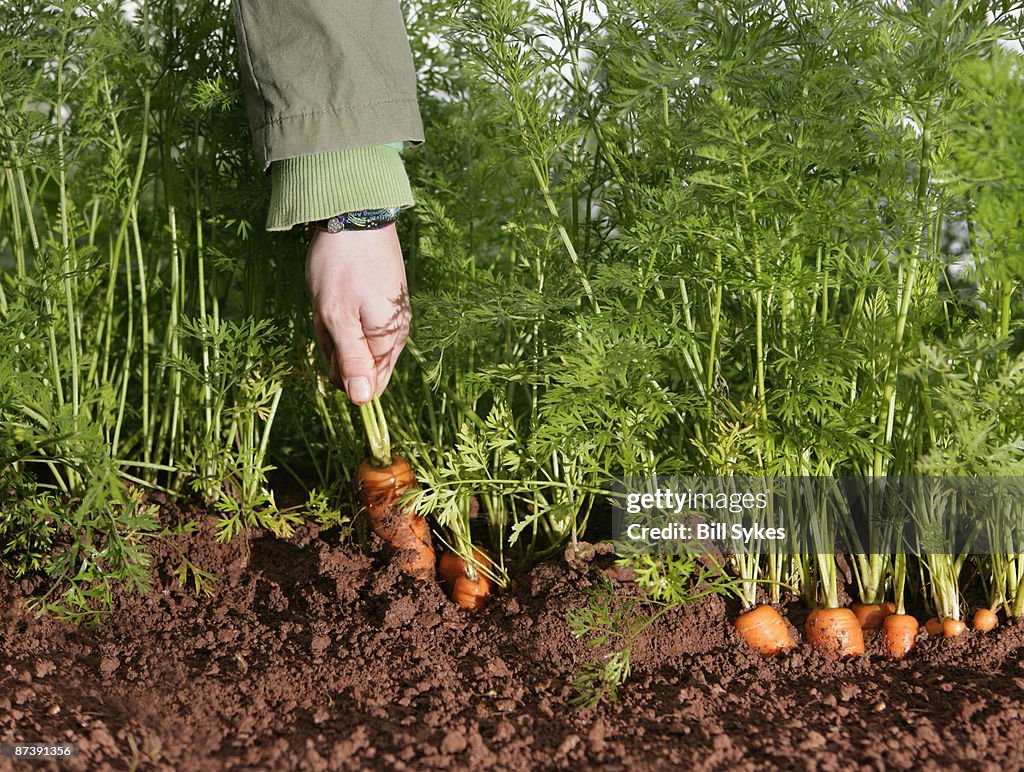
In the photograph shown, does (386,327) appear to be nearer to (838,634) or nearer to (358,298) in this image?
(358,298)

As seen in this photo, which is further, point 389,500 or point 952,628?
point 389,500

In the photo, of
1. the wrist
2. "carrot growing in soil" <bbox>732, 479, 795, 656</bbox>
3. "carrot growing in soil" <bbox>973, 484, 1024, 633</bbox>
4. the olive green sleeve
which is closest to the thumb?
the wrist

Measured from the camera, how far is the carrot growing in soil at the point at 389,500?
1.39m

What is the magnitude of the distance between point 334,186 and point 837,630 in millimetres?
799

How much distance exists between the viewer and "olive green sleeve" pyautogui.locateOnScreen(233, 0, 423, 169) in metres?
1.13

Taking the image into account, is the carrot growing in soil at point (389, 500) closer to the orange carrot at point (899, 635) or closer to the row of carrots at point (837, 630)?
the row of carrots at point (837, 630)

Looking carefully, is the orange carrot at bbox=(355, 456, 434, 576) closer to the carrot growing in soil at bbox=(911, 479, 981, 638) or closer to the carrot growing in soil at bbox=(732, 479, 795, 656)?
the carrot growing in soil at bbox=(732, 479, 795, 656)

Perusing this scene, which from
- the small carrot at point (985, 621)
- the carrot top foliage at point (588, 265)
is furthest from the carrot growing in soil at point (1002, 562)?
the carrot top foliage at point (588, 265)

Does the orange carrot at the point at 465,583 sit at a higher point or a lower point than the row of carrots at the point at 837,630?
higher

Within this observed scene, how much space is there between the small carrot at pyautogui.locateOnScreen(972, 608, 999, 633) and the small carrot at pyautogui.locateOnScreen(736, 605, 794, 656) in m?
0.24

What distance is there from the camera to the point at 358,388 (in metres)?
1.21

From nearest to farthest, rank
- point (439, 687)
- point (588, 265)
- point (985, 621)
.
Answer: point (439, 687) < point (985, 621) < point (588, 265)

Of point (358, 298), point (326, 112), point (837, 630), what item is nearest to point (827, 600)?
point (837, 630)

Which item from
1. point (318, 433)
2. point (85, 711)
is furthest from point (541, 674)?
point (318, 433)
